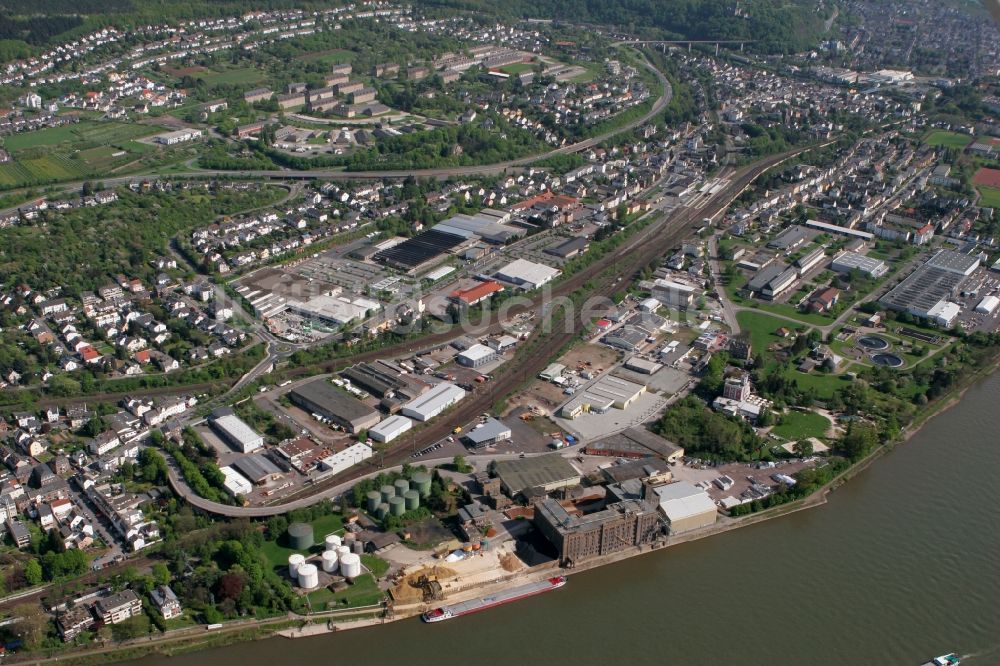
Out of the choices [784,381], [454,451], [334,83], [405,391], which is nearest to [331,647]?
[454,451]

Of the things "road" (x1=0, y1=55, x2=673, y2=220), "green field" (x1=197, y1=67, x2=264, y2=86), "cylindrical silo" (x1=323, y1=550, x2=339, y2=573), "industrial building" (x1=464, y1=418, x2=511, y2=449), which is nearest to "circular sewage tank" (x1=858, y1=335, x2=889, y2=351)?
"industrial building" (x1=464, y1=418, x2=511, y2=449)

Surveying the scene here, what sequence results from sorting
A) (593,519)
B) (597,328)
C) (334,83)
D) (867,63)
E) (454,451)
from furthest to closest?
(867,63)
(334,83)
(597,328)
(454,451)
(593,519)

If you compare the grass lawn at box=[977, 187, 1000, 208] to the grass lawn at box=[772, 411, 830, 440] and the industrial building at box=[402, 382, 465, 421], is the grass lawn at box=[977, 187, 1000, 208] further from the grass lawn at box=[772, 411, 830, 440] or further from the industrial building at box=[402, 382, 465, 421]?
the industrial building at box=[402, 382, 465, 421]

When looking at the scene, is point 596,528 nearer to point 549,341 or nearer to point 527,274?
point 549,341

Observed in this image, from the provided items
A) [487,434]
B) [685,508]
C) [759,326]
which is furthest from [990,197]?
[487,434]

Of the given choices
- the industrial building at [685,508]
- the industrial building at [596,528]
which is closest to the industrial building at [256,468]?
the industrial building at [596,528]

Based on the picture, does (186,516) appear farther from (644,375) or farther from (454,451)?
(644,375)

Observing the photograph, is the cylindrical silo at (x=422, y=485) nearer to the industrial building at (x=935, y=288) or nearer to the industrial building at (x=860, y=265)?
the industrial building at (x=935, y=288)

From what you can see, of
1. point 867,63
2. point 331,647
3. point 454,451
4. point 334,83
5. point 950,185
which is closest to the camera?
point 331,647
